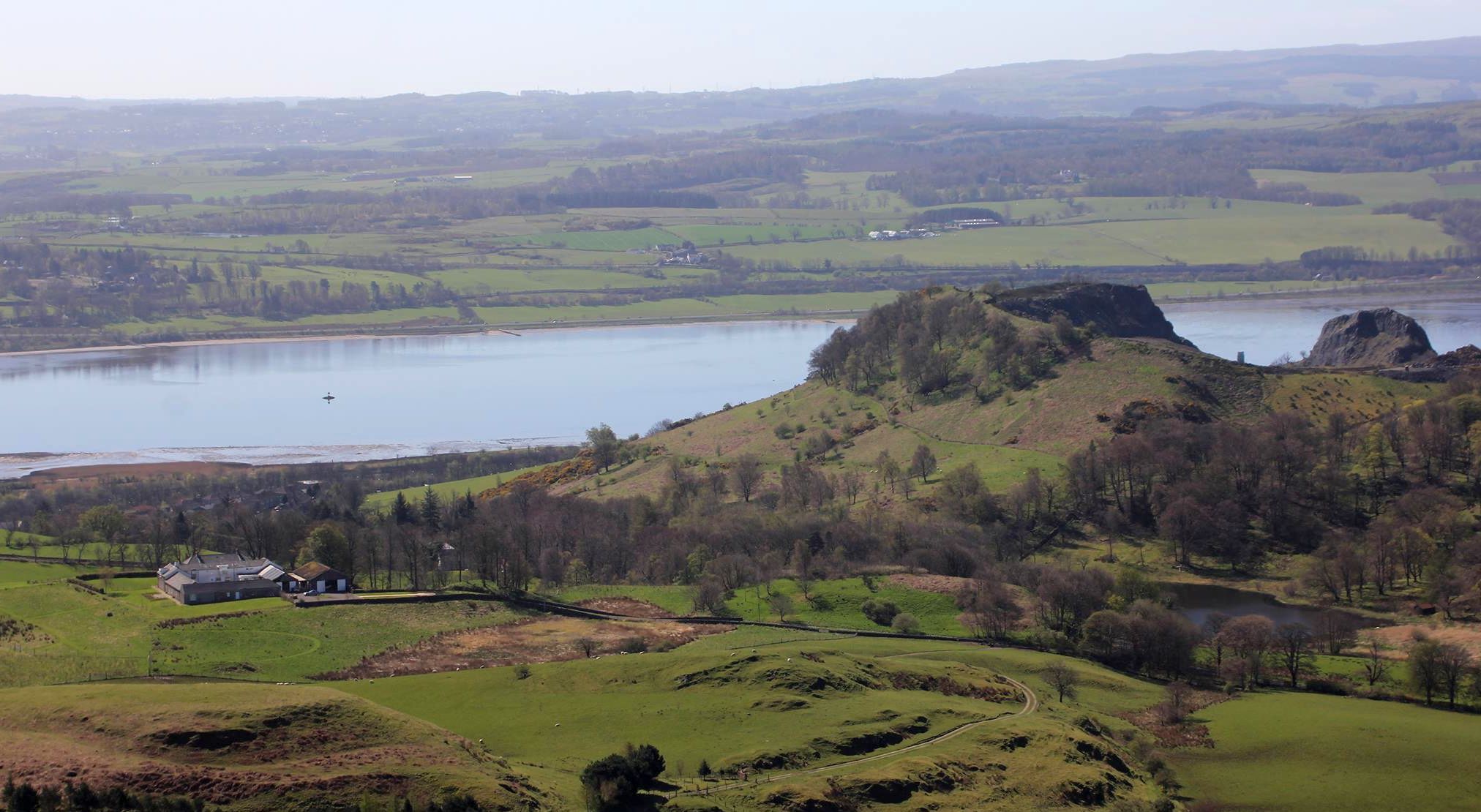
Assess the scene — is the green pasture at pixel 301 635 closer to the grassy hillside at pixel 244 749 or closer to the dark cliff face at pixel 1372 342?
the grassy hillside at pixel 244 749

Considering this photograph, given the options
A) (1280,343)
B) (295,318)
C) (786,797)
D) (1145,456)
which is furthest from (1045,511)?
(295,318)

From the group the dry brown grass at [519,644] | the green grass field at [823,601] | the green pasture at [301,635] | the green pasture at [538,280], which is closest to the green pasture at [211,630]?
the green pasture at [301,635]

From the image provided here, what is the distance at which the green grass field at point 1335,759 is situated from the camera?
3872 centimetres

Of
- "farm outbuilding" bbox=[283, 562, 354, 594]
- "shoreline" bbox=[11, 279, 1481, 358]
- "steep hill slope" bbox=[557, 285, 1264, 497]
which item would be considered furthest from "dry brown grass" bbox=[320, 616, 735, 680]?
"shoreline" bbox=[11, 279, 1481, 358]

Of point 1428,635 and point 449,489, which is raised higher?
point 1428,635

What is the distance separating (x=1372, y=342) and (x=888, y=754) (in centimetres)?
7956

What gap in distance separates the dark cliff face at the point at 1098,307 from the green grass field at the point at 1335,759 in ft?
194

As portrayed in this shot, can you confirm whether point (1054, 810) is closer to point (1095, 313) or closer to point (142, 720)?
point (142, 720)

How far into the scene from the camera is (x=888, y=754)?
37812 mm

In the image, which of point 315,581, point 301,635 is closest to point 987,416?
point 315,581

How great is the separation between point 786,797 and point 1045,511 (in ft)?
135

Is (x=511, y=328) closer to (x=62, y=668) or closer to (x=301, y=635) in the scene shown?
(x=301, y=635)

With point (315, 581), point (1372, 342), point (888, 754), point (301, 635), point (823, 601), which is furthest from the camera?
point (1372, 342)

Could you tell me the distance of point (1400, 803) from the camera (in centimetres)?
3816
